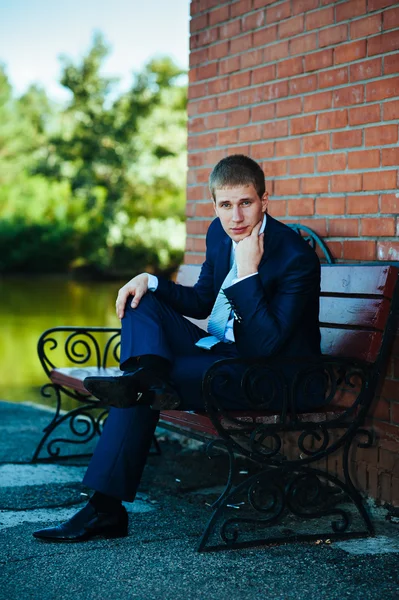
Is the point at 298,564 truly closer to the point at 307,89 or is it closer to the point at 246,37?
the point at 307,89

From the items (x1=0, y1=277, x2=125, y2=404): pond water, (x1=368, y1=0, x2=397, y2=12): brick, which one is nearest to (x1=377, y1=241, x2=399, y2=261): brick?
(x1=368, y1=0, x2=397, y2=12): brick

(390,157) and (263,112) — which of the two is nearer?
(390,157)

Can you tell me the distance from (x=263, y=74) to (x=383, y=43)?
104 cm

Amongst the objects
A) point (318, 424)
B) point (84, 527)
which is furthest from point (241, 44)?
point (84, 527)

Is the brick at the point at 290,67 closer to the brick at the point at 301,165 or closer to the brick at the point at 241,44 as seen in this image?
the brick at the point at 241,44

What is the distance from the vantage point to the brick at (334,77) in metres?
4.38

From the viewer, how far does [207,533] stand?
131 inches

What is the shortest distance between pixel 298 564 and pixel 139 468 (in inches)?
28.2

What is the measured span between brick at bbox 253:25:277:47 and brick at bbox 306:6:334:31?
0.32 meters

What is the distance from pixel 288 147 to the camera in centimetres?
478

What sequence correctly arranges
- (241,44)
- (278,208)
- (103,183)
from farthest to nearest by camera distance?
1. (103,183)
2. (241,44)
3. (278,208)

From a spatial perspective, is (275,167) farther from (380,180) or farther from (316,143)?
(380,180)

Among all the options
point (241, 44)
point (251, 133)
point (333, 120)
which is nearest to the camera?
point (333, 120)

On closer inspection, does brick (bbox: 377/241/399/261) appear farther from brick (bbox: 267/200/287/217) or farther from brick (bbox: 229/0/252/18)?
brick (bbox: 229/0/252/18)
